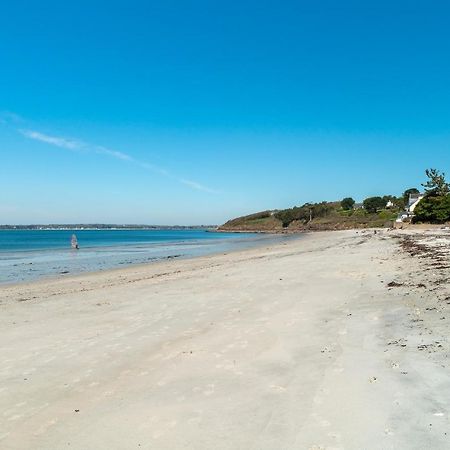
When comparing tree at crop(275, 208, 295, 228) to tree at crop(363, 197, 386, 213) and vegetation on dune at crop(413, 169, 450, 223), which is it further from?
vegetation on dune at crop(413, 169, 450, 223)

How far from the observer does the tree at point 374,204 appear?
128250mm

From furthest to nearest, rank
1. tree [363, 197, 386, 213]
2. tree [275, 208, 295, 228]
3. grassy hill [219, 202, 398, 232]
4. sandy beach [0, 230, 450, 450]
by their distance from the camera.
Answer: tree [275, 208, 295, 228] → tree [363, 197, 386, 213] → grassy hill [219, 202, 398, 232] → sandy beach [0, 230, 450, 450]

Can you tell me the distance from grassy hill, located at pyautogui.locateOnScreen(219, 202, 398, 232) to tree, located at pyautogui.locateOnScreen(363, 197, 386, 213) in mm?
2141

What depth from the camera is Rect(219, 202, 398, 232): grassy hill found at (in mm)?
106562

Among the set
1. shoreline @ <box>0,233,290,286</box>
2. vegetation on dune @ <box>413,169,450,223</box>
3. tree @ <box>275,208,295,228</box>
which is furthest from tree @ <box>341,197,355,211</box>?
shoreline @ <box>0,233,290,286</box>

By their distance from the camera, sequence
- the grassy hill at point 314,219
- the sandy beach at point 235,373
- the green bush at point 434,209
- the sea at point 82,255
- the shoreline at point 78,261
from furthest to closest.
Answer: the grassy hill at point 314,219 < the green bush at point 434,209 < the sea at point 82,255 < the shoreline at point 78,261 < the sandy beach at point 235,373

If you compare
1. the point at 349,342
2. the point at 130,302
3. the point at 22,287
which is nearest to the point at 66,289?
the point at 22,287

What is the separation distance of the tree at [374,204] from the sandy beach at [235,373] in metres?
124

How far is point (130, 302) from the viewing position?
11805 mm

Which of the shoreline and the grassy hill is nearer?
the shoreline

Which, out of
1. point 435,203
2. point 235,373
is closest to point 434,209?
point 435,203

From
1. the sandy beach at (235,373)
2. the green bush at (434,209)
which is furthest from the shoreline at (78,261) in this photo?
the green bush at (434,209)

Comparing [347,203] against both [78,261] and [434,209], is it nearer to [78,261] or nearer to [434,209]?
[434,209]

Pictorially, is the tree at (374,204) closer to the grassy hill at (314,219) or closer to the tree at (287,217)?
the grassy hill at (314,219)
